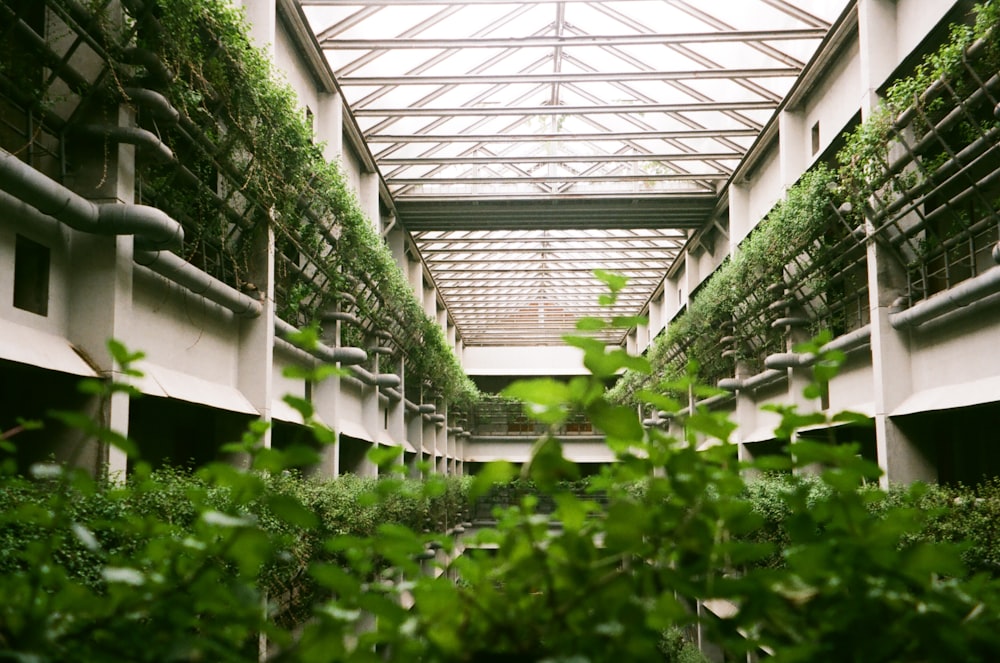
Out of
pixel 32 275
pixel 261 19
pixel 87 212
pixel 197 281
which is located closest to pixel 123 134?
pixel 87 212

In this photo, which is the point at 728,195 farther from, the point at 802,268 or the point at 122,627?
the point at 122,627

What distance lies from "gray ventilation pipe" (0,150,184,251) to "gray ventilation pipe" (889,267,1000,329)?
8779 millimetres

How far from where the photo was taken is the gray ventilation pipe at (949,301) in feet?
33.4

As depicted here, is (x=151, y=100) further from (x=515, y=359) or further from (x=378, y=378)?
(x=515, y=359)

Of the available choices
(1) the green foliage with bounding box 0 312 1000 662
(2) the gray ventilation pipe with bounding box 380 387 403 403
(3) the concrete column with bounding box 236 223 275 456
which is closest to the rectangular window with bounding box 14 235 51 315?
(3) the concrete column with bounding box 236 223 275 456

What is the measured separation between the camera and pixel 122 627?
133 cm

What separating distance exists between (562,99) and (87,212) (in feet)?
46.5

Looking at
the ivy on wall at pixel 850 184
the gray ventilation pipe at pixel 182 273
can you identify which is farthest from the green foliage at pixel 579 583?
the gray ventilation pipe at pixel 182 273

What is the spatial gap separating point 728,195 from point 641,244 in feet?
25.2

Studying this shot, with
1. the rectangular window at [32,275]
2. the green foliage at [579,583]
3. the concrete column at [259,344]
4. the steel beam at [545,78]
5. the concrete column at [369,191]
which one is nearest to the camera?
the green foliage at [579,583]

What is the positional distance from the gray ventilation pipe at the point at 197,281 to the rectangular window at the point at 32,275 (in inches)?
42.8

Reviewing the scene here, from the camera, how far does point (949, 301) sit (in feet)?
36.6

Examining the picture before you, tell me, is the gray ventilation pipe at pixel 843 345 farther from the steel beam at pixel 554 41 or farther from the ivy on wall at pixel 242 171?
the ivy on wall at pixel 242 171

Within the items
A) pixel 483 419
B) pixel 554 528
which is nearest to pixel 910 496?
pixel 554 528
